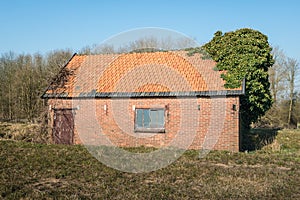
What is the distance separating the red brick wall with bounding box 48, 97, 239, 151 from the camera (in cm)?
1555

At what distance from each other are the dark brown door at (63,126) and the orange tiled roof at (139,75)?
1037mm

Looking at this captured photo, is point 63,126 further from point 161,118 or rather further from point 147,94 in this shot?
point 161,118

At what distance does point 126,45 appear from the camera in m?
33.4

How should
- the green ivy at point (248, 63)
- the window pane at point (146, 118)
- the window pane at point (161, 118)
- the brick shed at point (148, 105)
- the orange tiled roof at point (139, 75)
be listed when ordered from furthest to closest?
the green ivy at point (248, 63) < the orange tiled roof at point (139, 75) < the window pane at point (146, 118) < the window pane at point (161, 118) < the brick shed at point (148, 105)

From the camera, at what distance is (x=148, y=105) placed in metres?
16.5

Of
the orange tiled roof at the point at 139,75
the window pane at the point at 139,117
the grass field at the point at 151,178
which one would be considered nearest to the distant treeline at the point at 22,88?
the orange tiled roof at the point at 139,75

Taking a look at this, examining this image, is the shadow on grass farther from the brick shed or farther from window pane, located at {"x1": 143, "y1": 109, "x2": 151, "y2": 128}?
window pane, located at {"x1": 143, "y1": 109, "x2": 151, "y2": 128}

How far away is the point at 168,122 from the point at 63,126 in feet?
19.5

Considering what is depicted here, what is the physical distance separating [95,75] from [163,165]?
362 inches

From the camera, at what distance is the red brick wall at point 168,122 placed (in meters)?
15.6

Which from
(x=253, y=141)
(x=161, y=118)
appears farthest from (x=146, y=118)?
(x=253, y=141)

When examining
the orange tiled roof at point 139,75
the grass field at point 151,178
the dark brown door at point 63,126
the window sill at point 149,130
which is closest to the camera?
the grass field at point 151,178

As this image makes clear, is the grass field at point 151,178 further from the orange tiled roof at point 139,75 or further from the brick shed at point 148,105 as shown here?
the orange tiled roof at point 139,75

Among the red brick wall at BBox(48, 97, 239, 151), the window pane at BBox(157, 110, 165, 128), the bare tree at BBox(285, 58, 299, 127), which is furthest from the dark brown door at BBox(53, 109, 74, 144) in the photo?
the bare tree at BBox(285, 58, 299, 127)
